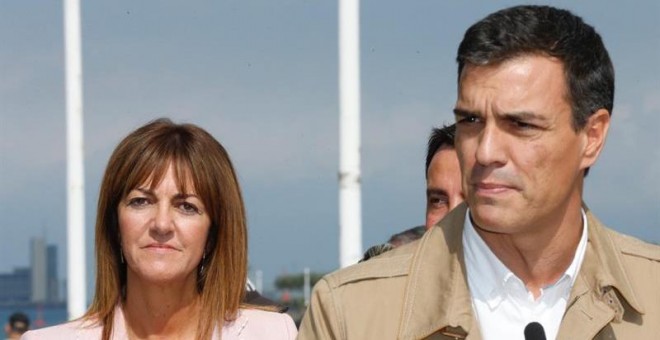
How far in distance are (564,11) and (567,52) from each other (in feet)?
0.44

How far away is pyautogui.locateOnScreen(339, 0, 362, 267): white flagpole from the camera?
13.1 metres

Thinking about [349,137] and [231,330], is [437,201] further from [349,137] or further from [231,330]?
[349,137]

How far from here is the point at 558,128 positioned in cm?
420

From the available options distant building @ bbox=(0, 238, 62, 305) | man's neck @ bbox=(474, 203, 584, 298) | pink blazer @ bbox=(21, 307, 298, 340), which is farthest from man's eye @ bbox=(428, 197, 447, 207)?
distant building @ bbox=(0, 238, 62, 305)

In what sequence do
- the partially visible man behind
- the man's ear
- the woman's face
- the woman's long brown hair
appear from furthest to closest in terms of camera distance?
the partially visible man behind
the woman's long brown hair
the woman's face
the man's ear

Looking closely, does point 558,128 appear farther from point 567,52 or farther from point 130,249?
point 130,249

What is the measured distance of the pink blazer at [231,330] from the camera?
572 cm

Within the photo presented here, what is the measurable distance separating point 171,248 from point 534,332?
78.2 inches

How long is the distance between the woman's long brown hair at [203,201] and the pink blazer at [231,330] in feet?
0.10

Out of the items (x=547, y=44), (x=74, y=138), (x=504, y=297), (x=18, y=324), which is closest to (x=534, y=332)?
(x=504, y=297)

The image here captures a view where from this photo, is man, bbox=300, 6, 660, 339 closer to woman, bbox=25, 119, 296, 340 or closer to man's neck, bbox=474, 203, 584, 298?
man's neck, bbox=474, 203, 584, 298

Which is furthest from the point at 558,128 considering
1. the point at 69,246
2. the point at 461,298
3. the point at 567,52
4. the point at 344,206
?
the point at 69,246

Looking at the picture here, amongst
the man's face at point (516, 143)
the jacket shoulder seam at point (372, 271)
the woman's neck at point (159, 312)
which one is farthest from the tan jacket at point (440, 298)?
the woman's neck at point (159, 312)

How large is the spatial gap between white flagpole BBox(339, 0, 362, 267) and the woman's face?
24.0 feet
